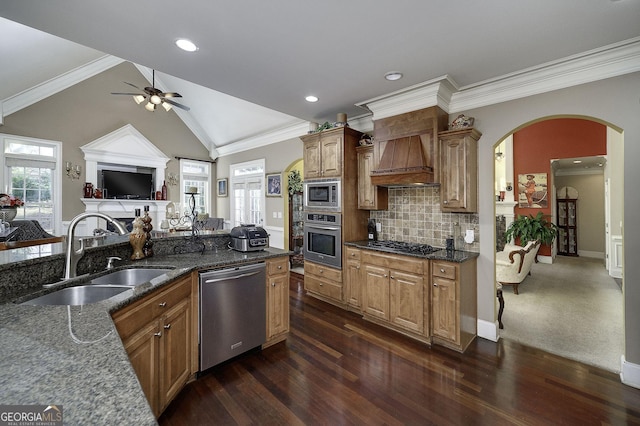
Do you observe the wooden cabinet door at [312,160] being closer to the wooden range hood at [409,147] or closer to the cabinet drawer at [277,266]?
the wooden range hood at [409,147]

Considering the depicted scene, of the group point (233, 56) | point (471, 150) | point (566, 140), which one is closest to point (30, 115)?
point (233, 56)

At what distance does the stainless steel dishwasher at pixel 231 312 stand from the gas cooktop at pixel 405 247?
1.50 metres

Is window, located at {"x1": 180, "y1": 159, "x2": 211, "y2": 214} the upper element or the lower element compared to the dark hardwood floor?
upper

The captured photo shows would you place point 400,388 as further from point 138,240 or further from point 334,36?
point 334,36

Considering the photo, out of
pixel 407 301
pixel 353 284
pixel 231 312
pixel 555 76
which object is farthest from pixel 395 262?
pixel 555 76

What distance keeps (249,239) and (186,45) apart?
182cm

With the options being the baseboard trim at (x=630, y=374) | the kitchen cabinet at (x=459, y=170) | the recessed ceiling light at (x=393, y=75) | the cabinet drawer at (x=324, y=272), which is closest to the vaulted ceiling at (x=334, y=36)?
the recessed ceiling light at (x=393, y=75)

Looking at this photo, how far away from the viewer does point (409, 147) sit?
3270 millimetres

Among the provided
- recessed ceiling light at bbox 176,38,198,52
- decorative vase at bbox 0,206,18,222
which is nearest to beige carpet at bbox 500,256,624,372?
recessed ceiling light at bbox 176,38,198,52

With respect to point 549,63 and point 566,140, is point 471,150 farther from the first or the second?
point 566,140

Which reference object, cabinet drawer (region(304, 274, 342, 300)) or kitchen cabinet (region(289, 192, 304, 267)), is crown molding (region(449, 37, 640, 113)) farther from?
kitchen cabinet (region(289, 192, 304, 267))

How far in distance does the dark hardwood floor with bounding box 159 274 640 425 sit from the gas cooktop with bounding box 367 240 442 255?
976 mm

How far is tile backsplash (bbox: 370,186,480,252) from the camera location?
3309 mm

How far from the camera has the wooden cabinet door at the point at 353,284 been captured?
3617 mm
